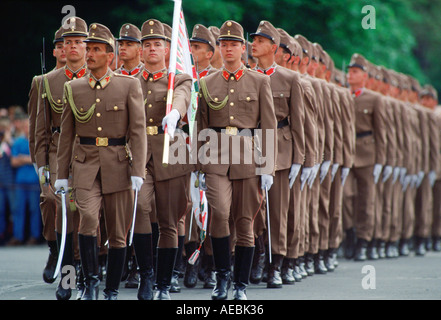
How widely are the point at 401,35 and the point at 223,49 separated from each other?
17.9m

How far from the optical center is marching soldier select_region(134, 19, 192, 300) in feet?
30.8

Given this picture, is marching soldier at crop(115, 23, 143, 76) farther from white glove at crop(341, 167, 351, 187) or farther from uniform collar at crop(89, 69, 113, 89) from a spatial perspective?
white glove at crop(341, 167, 351, 187)

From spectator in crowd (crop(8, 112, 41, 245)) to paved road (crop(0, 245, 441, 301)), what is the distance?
245cm

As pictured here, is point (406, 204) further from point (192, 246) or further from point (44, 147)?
point (44, 147)

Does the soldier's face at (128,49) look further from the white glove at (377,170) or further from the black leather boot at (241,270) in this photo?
the white glove at (377,170)

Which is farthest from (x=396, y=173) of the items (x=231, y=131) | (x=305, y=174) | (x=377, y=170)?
(x=231, y=131)

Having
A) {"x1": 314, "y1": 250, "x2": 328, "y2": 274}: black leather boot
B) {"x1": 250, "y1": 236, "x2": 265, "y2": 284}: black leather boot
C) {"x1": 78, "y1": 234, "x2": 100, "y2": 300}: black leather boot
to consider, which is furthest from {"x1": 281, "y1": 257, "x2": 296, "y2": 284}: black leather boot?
{"x1": 78, "y1": 234, "x2": 100, "y2": 300}: black leather boot

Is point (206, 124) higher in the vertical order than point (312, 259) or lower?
higher

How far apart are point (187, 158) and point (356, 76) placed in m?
6.49

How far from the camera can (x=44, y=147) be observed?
10.4 meters

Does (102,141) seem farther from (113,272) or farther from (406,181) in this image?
(406,181)

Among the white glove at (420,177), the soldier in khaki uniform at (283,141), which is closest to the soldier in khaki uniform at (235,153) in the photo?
the soldier in khaki uniform at (283,141)

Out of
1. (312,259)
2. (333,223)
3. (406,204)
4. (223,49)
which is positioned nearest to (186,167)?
(223,49)

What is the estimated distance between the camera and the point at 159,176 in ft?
31.2
